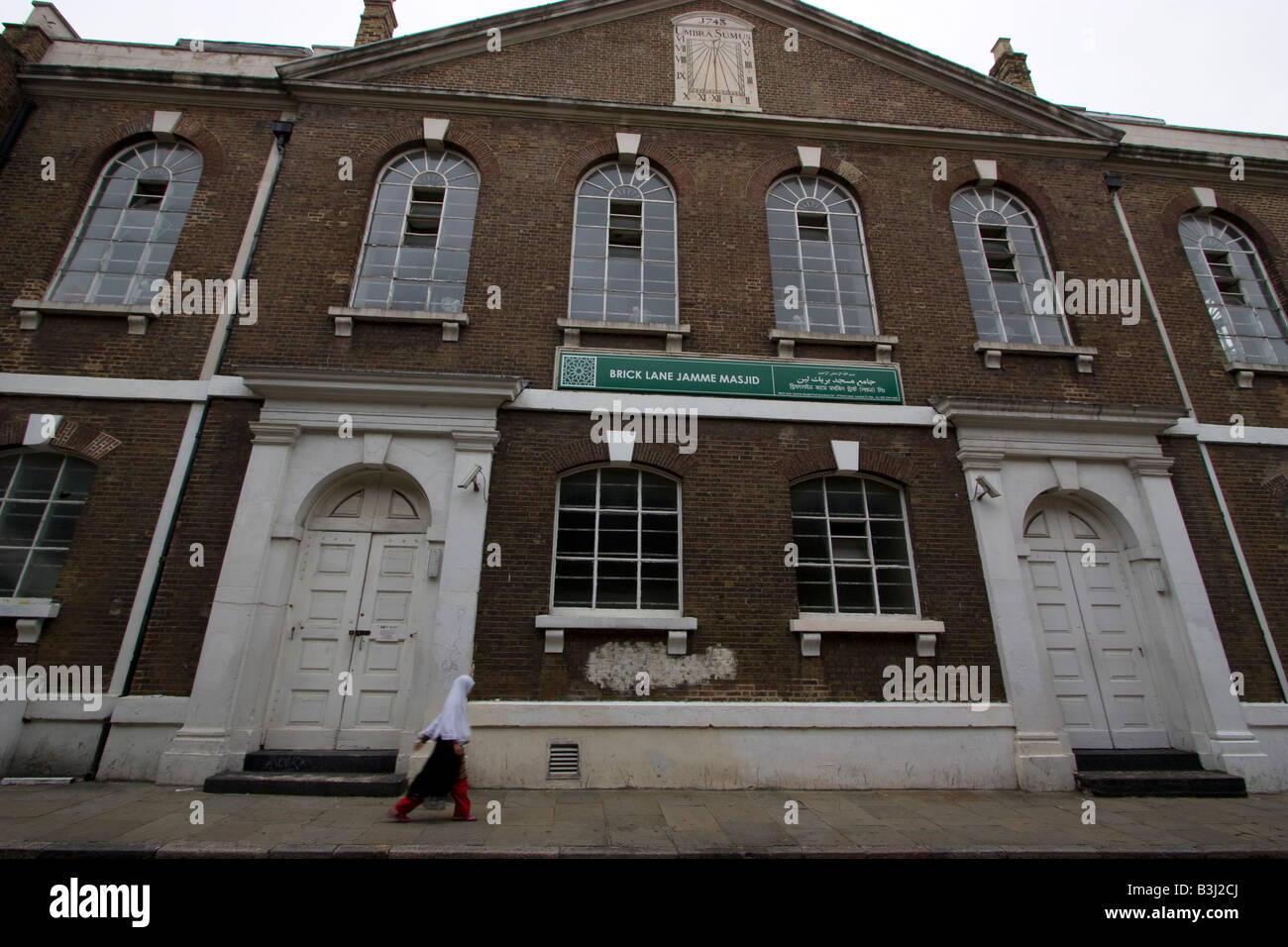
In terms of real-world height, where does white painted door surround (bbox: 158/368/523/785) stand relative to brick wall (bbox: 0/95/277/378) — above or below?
below

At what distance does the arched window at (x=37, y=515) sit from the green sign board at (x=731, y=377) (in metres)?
6.29

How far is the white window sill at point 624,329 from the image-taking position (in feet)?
27.4

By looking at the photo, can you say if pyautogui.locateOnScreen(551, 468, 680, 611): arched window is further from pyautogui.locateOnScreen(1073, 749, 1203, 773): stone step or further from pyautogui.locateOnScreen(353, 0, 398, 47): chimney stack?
pyautogui.locateOnScreen(353, 0, 398, 47): chimney stack

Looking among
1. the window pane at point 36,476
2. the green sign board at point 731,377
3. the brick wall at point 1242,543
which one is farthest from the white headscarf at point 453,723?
the brick wall at point 1242,543

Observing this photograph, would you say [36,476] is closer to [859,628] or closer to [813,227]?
[859,628]

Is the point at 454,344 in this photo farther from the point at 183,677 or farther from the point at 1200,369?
the point at 1200,369

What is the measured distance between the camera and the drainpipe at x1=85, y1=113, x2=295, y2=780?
6.79m

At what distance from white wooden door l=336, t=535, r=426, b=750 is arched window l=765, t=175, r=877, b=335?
20.6 ft

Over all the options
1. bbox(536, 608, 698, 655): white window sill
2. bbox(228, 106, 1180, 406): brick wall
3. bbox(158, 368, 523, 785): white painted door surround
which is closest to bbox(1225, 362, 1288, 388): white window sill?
bbox(228, 106, 1180, 406): brick wall

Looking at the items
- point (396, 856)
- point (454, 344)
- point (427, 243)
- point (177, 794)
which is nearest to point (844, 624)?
point (396, 856)

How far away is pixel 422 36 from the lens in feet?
33.2

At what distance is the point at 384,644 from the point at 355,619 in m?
0.49

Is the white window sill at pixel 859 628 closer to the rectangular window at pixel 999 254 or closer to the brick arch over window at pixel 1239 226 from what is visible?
the rectangular window at pixel 999 254

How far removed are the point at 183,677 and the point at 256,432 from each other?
2.94 metres
